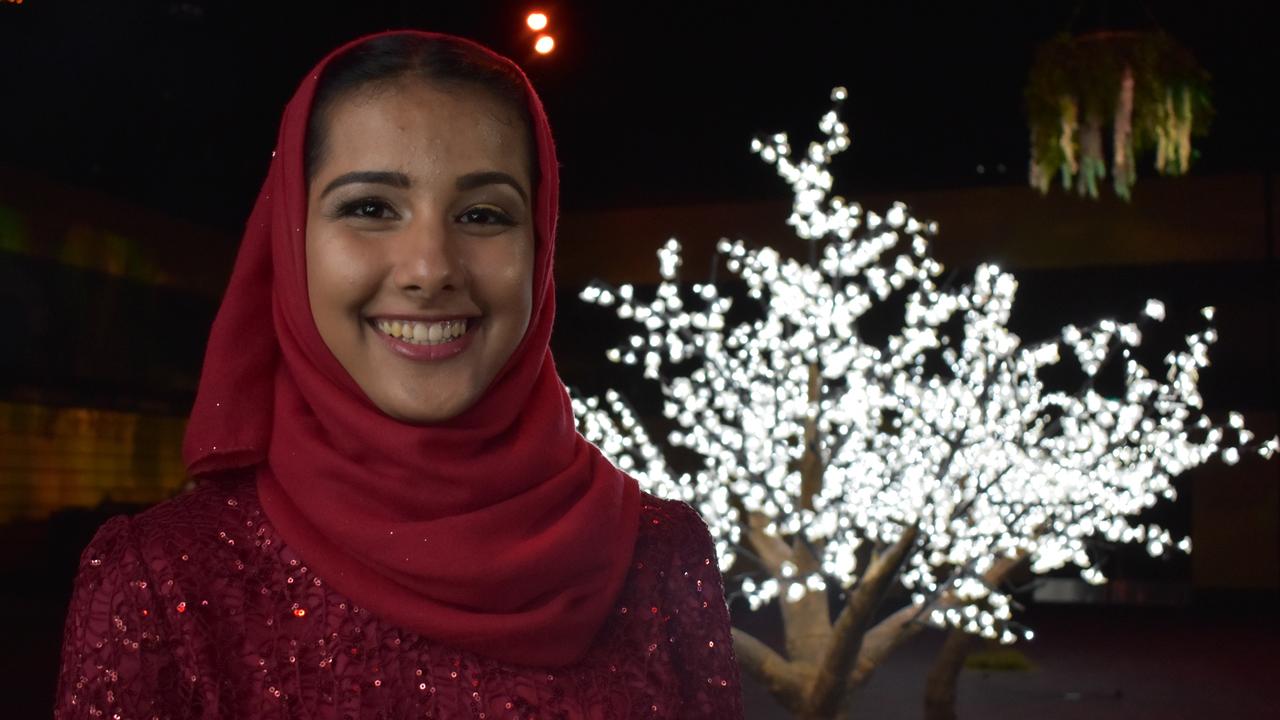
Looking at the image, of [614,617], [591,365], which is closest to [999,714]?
[591,365]

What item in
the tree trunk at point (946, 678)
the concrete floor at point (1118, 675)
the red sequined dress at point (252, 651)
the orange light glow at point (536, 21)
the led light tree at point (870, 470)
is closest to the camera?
the red sequined dress at point (252, 651)

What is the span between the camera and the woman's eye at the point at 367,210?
1.05 meters

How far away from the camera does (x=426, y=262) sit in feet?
3.39

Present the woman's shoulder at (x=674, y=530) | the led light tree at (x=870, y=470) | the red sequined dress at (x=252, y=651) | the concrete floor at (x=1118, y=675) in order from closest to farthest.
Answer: the red sequined dress at (x=252, y=651) < the woman's shoulder at (x=674, y=530) < the led light tree at (x=870, y=470) < the concrete floor at (x=1118, y=675)

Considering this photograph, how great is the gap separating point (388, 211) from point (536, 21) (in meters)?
3.40

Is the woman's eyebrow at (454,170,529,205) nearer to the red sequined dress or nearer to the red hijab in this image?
the red hijab

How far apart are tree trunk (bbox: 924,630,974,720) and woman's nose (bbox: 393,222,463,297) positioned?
15.9ft

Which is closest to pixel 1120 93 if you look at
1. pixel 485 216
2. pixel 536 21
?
pixel 536 21

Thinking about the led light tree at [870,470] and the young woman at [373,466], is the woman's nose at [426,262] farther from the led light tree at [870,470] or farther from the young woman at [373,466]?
the led light tree at [870,470]

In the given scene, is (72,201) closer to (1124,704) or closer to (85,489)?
(85,489)

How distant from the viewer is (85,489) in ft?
31.8

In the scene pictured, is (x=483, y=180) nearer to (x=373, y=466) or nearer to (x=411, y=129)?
(x=411, y=129)

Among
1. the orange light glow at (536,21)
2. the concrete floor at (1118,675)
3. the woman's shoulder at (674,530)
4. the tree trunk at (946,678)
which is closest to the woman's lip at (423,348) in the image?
the woman's shoulder at (674,530)

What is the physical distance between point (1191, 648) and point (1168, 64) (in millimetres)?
6598
